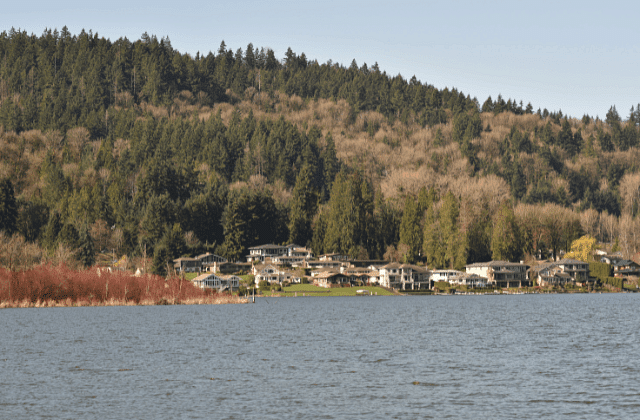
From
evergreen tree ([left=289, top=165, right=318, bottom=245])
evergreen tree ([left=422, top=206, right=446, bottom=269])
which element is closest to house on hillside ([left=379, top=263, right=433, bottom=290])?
evergreen tree ([left=422, top=206, right=446, bottom=269])

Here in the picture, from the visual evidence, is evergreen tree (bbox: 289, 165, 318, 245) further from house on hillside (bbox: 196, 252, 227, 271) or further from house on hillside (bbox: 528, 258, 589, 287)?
house on hillside (bbox: 528, 258, 589, 287)

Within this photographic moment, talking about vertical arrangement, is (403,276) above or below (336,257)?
below

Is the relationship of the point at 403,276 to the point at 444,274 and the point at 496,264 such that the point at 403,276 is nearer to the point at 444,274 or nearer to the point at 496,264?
the point at 444,274

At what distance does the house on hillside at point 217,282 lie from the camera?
149500mm

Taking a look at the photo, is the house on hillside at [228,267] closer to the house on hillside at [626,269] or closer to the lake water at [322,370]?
the lake water at [322,370]

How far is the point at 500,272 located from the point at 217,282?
6855 cm

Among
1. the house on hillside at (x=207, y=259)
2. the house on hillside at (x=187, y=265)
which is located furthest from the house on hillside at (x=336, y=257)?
the house on hillside at (x=187, y=265)

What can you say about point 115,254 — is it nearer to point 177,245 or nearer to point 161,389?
point 177,245

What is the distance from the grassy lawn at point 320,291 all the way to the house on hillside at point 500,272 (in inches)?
904

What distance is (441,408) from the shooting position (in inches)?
1265

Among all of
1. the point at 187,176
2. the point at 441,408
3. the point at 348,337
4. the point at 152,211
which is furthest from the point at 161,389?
the point at 187,176

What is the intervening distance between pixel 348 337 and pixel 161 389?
3247 centimetres

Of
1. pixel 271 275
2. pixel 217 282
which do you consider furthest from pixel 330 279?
pixel 217 282

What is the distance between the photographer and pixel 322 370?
4484 centimetres
